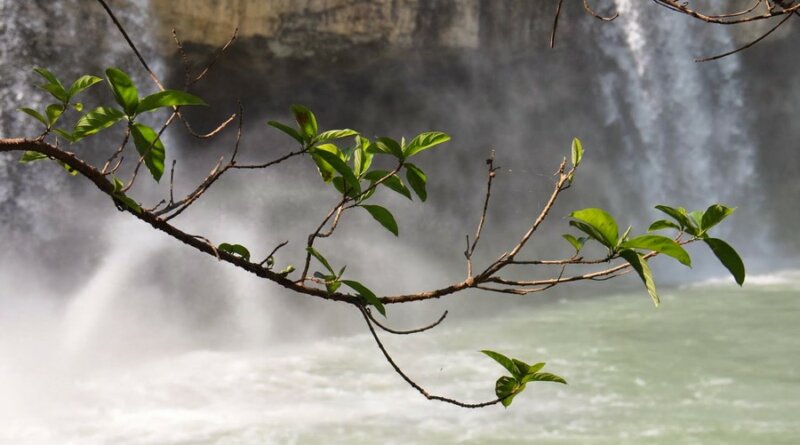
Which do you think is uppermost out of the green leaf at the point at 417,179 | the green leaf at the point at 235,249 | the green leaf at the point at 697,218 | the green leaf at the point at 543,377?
the green leaf at the point at 417,179

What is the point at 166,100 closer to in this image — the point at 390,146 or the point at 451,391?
the point at 390,146

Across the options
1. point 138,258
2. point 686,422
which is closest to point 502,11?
point 138,258

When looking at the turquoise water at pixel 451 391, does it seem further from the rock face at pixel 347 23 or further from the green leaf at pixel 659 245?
the green leaf at pixel 659 245

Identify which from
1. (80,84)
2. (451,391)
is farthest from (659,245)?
(451,391)

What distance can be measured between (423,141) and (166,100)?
12.0 inches

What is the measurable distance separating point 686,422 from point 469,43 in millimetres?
7112

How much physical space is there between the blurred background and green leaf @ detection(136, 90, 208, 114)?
14.2 feet

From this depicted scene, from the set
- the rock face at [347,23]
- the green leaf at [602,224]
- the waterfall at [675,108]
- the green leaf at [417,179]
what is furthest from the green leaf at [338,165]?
the waterfall at [675,108]

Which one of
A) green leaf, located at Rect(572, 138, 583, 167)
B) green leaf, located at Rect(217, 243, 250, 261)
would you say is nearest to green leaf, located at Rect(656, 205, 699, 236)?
green leaf, located at Rect(572, 138, 583, 167)

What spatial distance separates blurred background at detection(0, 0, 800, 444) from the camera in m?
5.66

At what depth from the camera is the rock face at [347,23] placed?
31.2 ft

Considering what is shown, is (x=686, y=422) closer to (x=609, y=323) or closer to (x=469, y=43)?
(x=609, y=323)

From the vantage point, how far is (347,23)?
10406 mm

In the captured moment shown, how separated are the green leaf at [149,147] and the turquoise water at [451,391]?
13.7 feet
